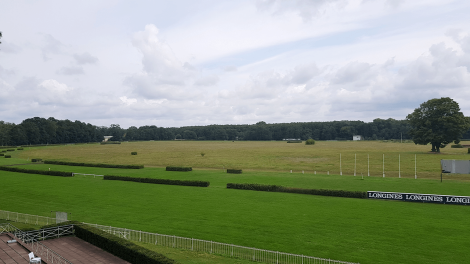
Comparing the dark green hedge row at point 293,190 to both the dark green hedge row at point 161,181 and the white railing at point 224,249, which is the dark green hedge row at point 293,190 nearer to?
the dark green hedge row at point 161,181

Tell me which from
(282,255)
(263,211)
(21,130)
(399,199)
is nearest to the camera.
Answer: (282,255)

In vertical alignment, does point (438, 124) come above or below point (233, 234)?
above

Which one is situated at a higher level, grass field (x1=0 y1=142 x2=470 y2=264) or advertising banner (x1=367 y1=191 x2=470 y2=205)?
advertising banner (x1=367 y1=191 x2=470 y2=205)

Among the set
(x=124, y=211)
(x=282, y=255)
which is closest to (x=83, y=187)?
(x=124, y=211)

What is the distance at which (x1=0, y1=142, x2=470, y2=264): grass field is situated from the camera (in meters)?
20.5

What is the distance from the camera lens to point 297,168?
6169 cm

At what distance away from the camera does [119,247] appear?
739 inches

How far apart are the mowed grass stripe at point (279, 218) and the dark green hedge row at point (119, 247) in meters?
4.09

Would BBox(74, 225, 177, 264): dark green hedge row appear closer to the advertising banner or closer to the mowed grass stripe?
the mowed grass stripe

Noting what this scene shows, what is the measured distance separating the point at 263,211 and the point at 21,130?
168572 mm

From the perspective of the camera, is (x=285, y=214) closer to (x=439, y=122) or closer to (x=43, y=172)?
(x=43, y=172)

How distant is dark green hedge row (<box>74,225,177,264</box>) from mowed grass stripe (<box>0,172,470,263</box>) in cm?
409

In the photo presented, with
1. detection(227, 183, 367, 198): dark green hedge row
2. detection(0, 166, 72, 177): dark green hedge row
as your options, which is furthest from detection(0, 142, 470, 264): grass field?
detection(0, 166, 72, 177): dark green hedge row

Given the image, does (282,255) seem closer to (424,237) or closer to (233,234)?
(233,234)
